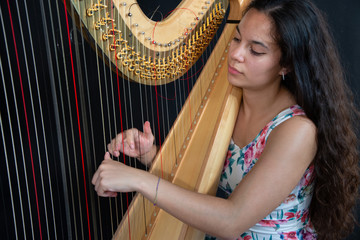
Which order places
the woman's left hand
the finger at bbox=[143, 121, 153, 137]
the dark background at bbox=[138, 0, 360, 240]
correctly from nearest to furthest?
the woman's left hand < the finger at bbox=[143, 121, 153, 137] < the dark background at bbox=[138, 0, 360, 240]

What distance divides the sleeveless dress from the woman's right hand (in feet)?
1.04

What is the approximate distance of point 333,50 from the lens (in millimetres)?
1449

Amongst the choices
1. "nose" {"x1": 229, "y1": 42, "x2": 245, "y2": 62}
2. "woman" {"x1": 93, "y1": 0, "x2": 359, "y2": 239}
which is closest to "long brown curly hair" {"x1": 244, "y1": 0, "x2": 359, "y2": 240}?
"woman" {"x1": 93, "y1": 0, "x2": 359, "y2": 239}

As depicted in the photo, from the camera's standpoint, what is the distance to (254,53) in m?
1.37

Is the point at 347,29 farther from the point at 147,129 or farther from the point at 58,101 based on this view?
the point at 58,101

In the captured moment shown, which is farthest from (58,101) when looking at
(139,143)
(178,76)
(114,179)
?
(114,179)

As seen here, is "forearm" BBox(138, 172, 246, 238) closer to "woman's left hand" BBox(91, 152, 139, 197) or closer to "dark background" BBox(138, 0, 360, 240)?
"woman's left hand" BBox(91, 152, 139, 197)

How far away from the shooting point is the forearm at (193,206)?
1137 millimetres

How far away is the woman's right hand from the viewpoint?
4.99 ft

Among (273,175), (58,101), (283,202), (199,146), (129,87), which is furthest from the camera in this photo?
(58,101)

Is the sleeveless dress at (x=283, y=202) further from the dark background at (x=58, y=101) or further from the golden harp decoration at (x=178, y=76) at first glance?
the dark background at (x=58, y=101)

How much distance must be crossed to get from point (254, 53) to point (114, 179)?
2.10 ft

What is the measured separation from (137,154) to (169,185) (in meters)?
0.50

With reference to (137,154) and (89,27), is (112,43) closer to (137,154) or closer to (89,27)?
(89,27)
